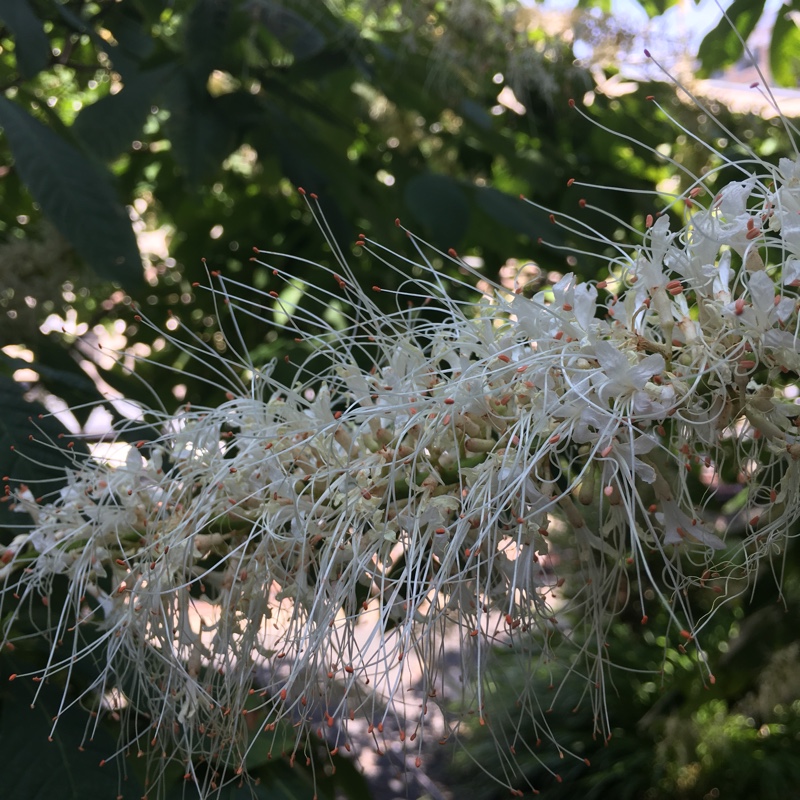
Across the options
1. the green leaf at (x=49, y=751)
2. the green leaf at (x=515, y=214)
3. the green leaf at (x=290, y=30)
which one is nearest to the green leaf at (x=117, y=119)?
the green leaf at (x=290, y=30)

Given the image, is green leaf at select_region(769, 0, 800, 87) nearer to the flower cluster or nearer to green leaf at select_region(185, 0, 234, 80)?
green leaf at select_region(185, 0, 234, 80)

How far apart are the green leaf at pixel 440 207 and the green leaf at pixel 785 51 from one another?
85cm

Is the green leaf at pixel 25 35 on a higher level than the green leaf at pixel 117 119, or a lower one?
higher

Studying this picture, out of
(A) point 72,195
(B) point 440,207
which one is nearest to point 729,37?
(B) point 440,207

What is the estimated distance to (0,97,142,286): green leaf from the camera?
139 centimetres

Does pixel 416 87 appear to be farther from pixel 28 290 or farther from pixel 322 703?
pixel 322 703

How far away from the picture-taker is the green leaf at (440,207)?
170 cm

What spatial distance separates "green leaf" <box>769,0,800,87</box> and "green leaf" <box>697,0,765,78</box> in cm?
9

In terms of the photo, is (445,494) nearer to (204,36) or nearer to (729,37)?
(204,36)

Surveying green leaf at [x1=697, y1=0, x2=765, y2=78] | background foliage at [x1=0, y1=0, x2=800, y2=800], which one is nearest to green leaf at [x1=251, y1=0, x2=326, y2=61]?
background foliage at [x1=0, y1=0, x2=800, y2=800]

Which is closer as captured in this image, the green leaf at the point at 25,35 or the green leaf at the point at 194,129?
the green leaf at the point at 25,35

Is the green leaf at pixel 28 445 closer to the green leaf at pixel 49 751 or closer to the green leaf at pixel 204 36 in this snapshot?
the green leaf at pixel 49 751

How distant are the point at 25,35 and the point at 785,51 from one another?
178 centimetres

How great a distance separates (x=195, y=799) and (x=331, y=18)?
64.7 inches
